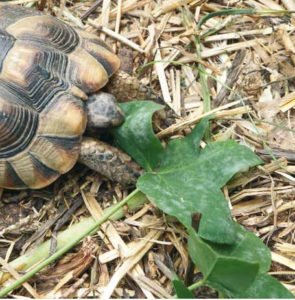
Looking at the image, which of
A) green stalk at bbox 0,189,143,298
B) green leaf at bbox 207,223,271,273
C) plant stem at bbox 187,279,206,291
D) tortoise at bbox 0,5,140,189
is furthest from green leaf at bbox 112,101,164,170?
plant stem at bbox 187,279,206,291

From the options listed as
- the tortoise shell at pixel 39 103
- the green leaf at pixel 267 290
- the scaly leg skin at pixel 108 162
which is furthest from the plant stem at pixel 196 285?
the tortoise shell at pixel 39 103

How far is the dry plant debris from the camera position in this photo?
2594mm

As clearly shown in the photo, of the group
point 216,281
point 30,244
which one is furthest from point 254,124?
point 30,244

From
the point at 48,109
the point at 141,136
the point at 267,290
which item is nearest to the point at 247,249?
the point at 267,290

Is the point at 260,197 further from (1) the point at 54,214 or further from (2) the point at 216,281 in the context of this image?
(1) the point at 54,214

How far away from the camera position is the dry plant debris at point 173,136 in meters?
2.59

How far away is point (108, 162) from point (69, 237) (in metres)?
0.32

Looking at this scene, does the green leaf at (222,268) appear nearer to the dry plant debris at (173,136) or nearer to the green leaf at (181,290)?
the green leaf at (181,290)

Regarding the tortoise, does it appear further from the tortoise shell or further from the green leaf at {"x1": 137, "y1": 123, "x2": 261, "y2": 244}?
the green leaf at {"x1": 137, "y1": 123, "x2": 261, "y2": 244}

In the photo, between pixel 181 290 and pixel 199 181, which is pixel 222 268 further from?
pixel 199 181

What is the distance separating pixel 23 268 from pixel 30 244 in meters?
0.11

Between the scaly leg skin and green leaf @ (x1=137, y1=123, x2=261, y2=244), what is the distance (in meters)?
0.11

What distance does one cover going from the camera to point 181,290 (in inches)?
90.8

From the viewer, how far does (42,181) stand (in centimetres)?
273
